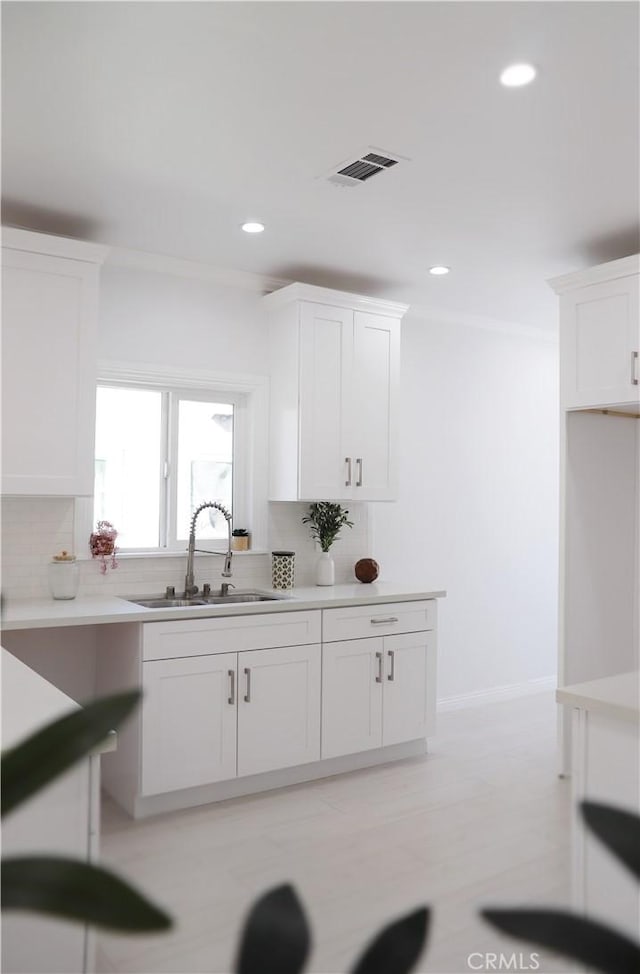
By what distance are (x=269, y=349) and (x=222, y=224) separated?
0.96m

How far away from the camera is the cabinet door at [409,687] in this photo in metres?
4.16

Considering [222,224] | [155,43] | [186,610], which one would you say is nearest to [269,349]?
[222,224]

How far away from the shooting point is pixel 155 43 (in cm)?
226

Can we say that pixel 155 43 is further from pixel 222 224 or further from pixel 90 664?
pixel 90 664

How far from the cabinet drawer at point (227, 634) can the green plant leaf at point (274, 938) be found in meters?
3.12

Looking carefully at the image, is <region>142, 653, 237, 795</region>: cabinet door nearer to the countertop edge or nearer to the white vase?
→ the countertop edge

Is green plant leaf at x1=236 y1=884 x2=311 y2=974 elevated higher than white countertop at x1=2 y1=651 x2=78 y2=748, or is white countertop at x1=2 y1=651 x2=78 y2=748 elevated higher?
green plant leaf at x1=236 y1=884 x2=311 y2=974

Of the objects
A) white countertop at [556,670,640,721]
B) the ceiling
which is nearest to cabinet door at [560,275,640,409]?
the ceiling

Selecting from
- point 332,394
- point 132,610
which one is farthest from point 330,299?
point 132,610

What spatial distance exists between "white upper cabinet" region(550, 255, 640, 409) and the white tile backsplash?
156cm

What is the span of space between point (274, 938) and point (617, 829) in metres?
0.18

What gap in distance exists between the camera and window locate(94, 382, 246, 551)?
13.5ft

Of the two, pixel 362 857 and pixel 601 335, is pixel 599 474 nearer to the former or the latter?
pixel 601 335

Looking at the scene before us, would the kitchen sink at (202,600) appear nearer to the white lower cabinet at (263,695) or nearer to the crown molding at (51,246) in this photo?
the white lower cabinet at (263,695)
